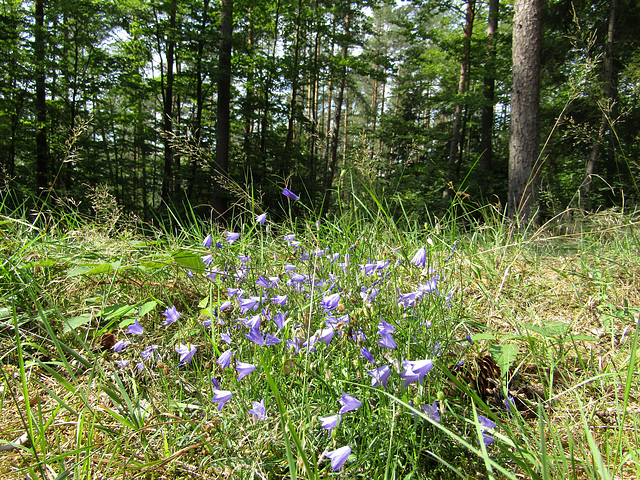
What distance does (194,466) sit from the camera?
87 cm

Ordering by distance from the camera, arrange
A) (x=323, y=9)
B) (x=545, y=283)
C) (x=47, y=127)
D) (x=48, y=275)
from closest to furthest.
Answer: (x=48, y=275) < (x=545, y=283) < (x=47, y=127) < (x=323, y=9)

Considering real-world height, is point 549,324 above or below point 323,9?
below

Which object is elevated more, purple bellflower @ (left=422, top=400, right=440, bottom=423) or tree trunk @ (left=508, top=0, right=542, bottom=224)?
tree trunk @ (left=508, top=0, right=542, bottom=224)

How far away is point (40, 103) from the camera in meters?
10.2

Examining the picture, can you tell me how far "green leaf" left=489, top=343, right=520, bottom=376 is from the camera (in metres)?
1.04

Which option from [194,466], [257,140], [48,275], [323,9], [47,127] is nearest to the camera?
[194,466]

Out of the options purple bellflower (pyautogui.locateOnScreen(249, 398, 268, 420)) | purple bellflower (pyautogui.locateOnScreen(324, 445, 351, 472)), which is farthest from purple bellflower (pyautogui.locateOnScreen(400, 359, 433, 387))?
purple bellflower (pyautogui.locateOnScreen(249, 398, 268, 420))

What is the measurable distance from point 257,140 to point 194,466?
1476 centimetres

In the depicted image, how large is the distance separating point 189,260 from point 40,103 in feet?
41.4

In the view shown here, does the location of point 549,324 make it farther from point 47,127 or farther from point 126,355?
point 47,127

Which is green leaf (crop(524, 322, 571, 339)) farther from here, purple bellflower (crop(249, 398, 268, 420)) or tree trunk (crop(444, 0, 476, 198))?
tree trunk (crop(444, 0, 476, 198))

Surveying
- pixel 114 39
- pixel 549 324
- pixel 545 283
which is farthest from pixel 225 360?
pixel 114 39

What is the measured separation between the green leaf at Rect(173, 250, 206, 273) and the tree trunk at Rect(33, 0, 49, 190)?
427 inches

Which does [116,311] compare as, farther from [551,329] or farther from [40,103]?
[40,103]
